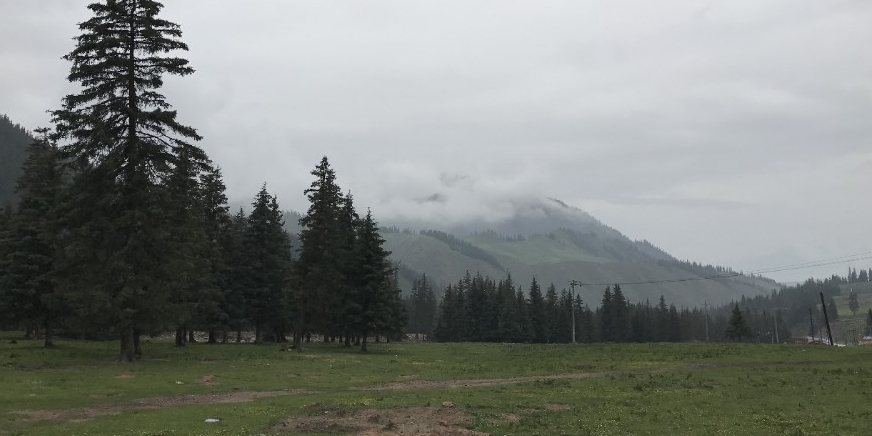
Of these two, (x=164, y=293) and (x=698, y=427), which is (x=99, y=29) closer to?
(x=164, y=293)

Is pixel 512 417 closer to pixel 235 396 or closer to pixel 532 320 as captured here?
pixel 235 396

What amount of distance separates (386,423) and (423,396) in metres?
7.84

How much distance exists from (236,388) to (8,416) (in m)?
11.3

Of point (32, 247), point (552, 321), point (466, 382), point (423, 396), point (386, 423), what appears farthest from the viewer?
point (552, 321)

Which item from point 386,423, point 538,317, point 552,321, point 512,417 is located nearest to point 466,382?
point 512,417

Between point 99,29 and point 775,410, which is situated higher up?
point 99,29

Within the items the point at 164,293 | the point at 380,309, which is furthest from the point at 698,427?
the point at 380,309

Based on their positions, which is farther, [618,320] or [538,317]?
[618,320]

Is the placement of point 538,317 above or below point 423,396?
below

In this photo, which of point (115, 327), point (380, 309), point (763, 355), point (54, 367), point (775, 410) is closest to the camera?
point (775, 410)

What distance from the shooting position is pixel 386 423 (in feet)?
68.4

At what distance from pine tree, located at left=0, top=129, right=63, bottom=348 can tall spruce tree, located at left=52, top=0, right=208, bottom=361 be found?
42.0 feet

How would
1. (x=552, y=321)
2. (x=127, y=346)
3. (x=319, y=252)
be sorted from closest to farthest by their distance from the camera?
(x=127, y=346)
(x=319, y=252)
(x=552, y=321)

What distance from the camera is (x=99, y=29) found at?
123 ft
